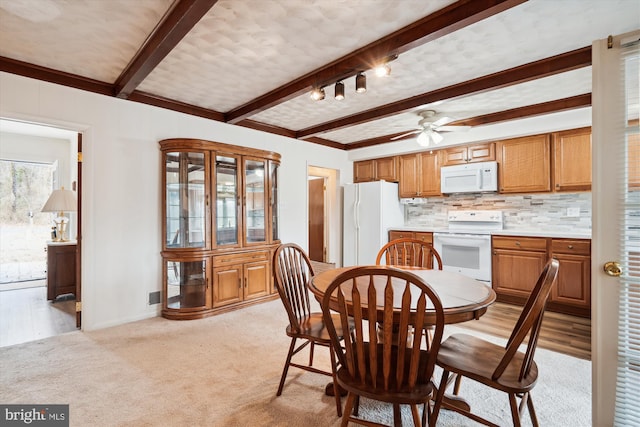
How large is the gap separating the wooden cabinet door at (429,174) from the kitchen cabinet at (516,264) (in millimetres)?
1204

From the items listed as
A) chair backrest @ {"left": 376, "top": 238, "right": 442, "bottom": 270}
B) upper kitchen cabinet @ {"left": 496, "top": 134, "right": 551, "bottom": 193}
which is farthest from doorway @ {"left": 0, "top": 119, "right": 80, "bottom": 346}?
upper kitchen cabinet @ {"left": 496, "top": 134, "right": 551, "bottom": 193}

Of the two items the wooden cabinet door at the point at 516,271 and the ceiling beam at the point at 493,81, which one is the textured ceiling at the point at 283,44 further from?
the wooden cabinet door at the point at 516,271

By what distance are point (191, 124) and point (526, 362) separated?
12.7 feet

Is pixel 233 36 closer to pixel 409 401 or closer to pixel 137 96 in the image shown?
pixel 137 96

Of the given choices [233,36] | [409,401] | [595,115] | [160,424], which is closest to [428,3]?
[595,115]

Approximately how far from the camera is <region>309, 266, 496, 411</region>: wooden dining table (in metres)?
1.42

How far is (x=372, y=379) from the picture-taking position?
1300 mm

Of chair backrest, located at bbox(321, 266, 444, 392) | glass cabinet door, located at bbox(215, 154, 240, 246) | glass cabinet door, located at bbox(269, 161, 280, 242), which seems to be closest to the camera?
chair backrest, located at bbox(321, 266, 444, 392)

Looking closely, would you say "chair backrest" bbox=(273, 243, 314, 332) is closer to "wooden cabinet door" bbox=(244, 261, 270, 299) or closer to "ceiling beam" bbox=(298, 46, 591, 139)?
"wooden cabinet door" bbox=(244, 261, 270, 299)

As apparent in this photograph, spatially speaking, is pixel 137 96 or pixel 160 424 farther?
pixel 137 96

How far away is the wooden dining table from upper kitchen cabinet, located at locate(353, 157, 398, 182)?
3.34 m

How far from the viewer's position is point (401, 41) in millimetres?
2150

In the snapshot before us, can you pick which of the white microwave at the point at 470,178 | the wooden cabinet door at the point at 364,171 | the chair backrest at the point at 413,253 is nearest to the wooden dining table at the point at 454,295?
the chair backrest at the point at 413,253

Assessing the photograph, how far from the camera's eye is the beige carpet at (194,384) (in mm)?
1742
